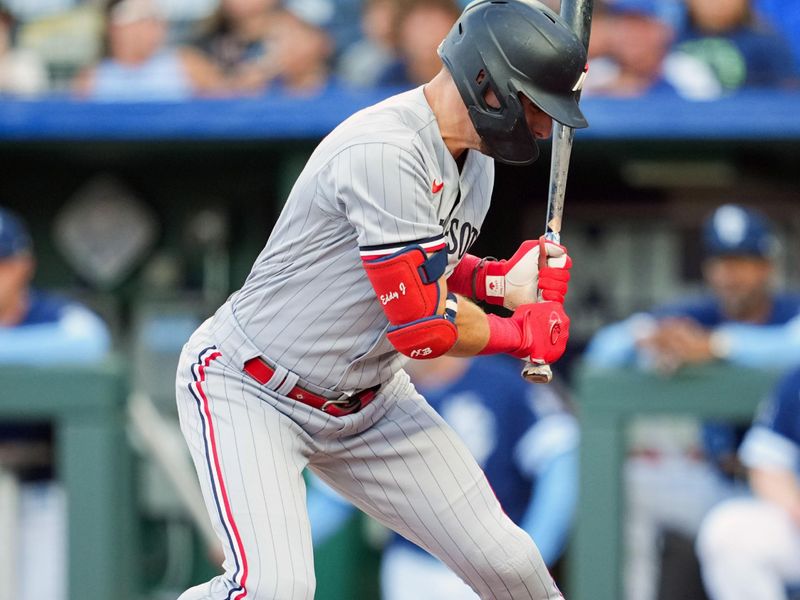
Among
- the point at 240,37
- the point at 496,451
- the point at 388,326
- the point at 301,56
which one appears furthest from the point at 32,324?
the point at 388,326

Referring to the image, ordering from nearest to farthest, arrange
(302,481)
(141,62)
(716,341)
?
(302,481), (716,341), (141,62)

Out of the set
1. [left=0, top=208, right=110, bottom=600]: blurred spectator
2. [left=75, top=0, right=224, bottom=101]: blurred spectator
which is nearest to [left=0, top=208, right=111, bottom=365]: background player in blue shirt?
[left=0, top=208, right=110, bottom=600]: blurred spectator

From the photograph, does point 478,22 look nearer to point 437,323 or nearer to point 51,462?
point 437,323

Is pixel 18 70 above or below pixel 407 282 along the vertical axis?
below

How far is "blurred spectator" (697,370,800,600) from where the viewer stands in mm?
4371

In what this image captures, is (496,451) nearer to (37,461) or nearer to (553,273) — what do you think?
(37,461)

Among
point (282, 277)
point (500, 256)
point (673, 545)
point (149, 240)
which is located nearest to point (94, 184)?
point (149, 240)

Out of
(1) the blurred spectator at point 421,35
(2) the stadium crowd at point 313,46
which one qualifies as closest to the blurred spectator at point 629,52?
(2) the stadium crowd at point 313,46

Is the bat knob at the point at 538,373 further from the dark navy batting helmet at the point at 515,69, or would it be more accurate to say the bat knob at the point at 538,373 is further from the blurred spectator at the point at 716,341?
the blurred spectator at the point at 716,341

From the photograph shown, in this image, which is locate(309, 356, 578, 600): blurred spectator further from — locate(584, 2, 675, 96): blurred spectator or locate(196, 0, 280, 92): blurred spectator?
locate(196, 0, 280, 92): blurred spectator

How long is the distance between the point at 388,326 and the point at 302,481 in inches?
15.3

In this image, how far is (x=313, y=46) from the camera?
6227 mm

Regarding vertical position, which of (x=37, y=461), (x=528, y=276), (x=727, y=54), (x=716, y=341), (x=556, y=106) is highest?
(x=556, y=106)

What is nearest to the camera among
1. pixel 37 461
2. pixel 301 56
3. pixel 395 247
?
pixel 395 247
